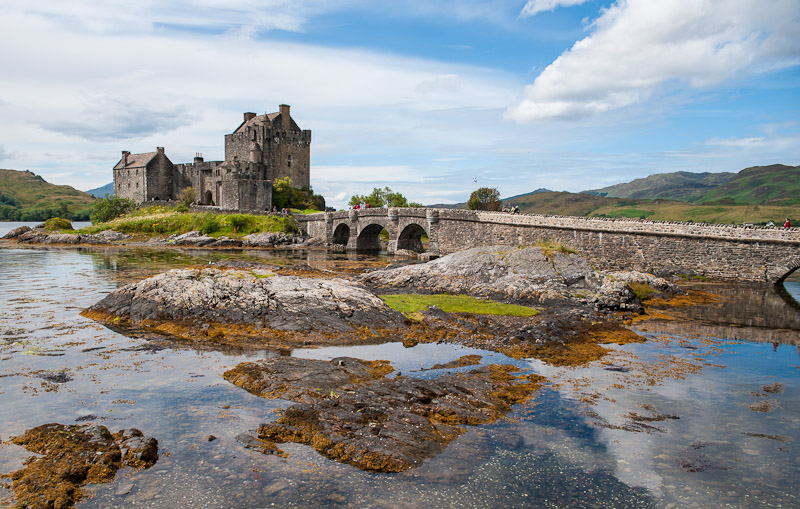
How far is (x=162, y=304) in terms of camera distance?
17984mm

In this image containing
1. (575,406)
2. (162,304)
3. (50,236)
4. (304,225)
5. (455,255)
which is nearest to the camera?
(575,406)

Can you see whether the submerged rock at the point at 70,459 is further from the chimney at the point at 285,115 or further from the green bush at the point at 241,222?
the chimney at the point at 285,115

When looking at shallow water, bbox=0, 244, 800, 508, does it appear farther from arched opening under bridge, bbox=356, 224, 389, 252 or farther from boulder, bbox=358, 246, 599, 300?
arched opening under bridge, bbox=356, 224, 389, 252

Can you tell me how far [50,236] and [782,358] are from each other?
68760 millimetres

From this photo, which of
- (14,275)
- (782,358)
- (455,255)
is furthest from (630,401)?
(14,275)

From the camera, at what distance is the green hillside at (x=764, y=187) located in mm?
147375

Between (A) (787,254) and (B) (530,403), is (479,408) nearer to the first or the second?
(B) (530,403)

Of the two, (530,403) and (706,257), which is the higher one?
A: (706,257)

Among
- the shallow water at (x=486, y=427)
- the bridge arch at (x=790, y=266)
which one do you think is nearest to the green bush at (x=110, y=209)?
the shallow water at (x=486, y=427)

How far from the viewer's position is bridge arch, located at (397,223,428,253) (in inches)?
2041

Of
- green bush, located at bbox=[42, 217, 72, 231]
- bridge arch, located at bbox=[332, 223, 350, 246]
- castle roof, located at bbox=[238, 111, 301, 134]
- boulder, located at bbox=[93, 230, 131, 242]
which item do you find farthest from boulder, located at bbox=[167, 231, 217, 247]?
castle roof, located at bbox=[238, 111, 301, 134]

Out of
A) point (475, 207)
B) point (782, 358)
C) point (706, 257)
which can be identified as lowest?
point (782, 358)

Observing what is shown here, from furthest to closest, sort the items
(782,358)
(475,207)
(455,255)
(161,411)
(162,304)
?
(475,207) → (455,255) → (162,304) → (782,358) → (161,411)

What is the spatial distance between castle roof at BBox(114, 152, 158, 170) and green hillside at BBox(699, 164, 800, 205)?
5611 inches
